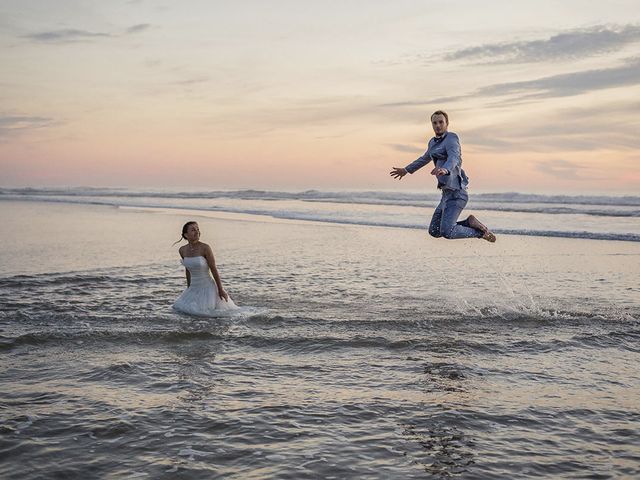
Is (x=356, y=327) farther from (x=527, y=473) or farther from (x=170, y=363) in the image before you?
(x=527, y=473)

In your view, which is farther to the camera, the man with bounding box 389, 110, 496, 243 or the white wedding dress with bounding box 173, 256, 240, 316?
the white wedding dress with bounding box 173, 256, 240, 316

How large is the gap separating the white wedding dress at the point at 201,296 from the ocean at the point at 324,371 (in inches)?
11.1

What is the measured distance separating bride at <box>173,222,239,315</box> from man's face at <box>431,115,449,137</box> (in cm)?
383

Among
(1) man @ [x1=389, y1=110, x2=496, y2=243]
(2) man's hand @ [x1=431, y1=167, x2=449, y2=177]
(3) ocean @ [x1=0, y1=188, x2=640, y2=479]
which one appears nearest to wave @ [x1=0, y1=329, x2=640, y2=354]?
(3) ocean @ [x1=0, y1=188, x2=640, y2=479]

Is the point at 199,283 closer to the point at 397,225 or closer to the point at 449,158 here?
the point at 449,158

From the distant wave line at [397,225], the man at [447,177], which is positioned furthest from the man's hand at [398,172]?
the distant wave line at [397,225]

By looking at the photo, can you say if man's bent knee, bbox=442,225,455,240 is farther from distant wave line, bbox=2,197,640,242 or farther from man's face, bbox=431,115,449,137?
distant wave line, bbox=2,197,640,242

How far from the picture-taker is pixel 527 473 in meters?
4.52

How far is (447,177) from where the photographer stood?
366 inches

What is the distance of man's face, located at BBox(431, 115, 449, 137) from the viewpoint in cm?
911

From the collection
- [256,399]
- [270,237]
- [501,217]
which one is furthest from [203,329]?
[501,217]

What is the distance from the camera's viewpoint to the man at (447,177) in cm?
912

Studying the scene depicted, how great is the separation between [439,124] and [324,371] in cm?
416

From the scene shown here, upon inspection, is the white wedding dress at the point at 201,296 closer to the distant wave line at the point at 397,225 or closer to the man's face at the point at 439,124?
the man's face at the point at 439,124
